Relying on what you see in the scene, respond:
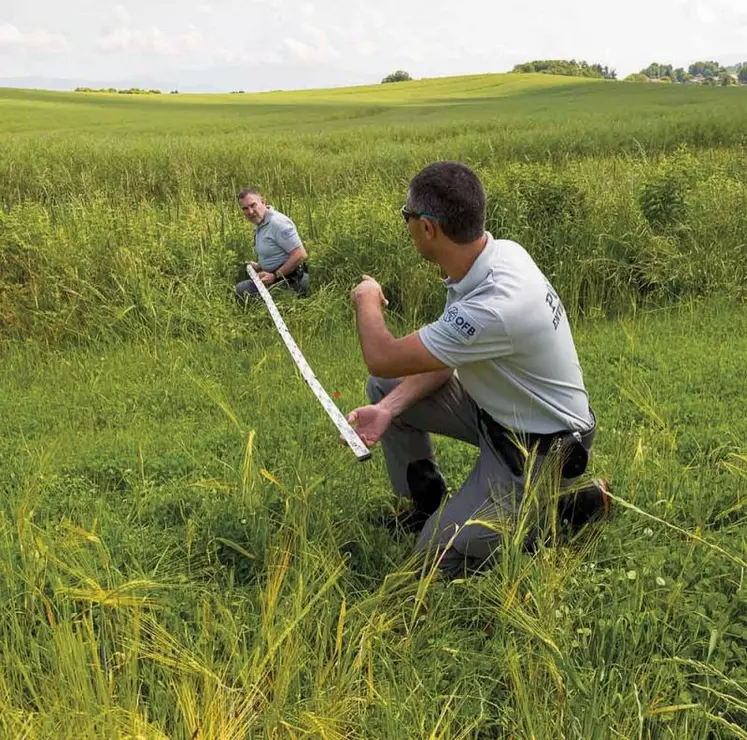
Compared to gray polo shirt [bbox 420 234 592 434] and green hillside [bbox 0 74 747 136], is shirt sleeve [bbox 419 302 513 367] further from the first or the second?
green hillside [bbox 0 74 747 136]

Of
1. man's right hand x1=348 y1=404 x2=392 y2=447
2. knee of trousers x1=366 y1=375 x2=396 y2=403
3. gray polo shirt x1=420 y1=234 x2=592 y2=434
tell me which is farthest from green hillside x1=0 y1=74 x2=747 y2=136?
man's right hand x1=348 y1=404 x2=392 y2=447

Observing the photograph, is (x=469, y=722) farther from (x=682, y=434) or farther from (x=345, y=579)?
(x=682, y=434)

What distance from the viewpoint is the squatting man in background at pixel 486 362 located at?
2.44 m

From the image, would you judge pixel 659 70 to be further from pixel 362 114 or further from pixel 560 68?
pixel 362 114

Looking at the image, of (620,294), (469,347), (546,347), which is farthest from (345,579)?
(620,294)

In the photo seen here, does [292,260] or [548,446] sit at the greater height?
[292,260]

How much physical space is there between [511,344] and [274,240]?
4.72 meters

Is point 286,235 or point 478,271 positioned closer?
point 478,271

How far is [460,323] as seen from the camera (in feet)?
7.89

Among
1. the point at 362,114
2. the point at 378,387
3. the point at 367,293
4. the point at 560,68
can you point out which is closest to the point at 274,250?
the point at 378,387

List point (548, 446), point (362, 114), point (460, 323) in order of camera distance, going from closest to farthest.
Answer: point (460, 323) → point (548, 446) → point (362, 114)

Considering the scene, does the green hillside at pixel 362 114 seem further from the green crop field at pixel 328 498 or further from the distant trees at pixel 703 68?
the distant trees at pixel 703 68

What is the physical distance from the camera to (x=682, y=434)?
3.78 metres

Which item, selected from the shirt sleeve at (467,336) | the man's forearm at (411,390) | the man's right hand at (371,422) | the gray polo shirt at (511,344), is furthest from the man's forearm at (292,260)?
the shirt sleeve at (467,336)
